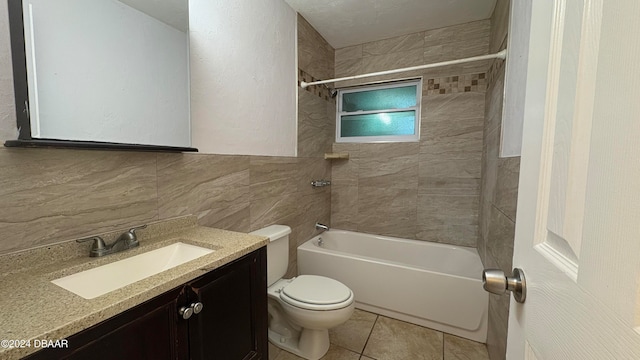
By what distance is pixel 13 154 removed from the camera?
2.59 feet

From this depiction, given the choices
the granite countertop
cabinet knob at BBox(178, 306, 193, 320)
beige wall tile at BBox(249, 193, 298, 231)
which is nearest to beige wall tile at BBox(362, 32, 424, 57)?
beige wall tile at BBox(249, 193, 298, 231)

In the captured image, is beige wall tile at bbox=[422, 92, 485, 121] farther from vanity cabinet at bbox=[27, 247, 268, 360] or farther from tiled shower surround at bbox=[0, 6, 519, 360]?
vanity cabinet at bbox=[27, 247, 268, 360]

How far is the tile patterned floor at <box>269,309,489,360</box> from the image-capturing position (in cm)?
165

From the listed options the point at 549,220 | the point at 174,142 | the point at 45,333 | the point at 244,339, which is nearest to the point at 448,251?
the point at 244,339

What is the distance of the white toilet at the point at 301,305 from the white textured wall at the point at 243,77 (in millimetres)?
694

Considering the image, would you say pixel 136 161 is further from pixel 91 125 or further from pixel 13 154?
pixel 13 154

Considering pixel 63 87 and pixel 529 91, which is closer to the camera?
pixel 529 91

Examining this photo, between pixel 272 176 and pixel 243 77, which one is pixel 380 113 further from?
pixel 243 77

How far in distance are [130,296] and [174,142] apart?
2.56 ft

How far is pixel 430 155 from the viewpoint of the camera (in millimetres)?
2449

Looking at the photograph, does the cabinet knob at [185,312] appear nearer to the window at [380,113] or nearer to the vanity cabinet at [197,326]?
the vanity cabinet at [197,326]

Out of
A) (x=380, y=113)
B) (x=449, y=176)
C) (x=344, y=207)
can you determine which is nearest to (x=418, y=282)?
(x=449, y=176)

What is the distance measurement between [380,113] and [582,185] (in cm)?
254

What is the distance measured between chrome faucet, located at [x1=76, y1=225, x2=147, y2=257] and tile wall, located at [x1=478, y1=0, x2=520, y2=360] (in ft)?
5.52
